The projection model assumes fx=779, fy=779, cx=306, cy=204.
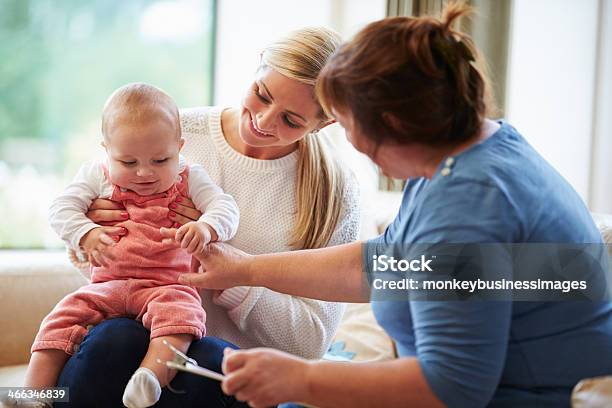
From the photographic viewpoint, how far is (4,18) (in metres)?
3.61

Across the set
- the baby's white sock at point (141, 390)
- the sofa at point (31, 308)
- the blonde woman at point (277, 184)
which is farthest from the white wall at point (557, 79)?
the baby's white sock at point (141, 390)

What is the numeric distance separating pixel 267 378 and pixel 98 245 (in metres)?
0.69

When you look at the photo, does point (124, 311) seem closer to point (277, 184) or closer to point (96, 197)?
point (96, 197)

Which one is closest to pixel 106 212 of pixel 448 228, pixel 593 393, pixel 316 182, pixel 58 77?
pixel 316 182

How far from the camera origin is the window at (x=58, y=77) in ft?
12.1

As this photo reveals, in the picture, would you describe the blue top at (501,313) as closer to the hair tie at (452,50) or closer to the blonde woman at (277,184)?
the hair tie at (452,50)

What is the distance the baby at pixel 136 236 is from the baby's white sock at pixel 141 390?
66 millimetres

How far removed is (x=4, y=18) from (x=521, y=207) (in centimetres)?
312

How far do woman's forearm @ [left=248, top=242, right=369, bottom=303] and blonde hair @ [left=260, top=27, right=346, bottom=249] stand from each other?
0.33 meters

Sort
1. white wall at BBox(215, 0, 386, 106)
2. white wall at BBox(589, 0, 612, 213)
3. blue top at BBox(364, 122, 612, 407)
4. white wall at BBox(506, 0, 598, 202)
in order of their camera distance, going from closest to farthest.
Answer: blue top at BBox(364, 122, 612, 407) → white wall at BBox(589, 0, 612, 213) → white wall at BBox(506, 0, 598, 202) → white wall at BBox(215, 0, 386, 106)

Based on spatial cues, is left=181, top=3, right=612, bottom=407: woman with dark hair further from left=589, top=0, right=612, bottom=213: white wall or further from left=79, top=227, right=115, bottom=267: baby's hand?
left=589, top=0, right=612, bottom=213: white wall

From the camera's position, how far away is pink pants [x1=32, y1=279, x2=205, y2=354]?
5.33 ft

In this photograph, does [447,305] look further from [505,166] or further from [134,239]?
[134,239]

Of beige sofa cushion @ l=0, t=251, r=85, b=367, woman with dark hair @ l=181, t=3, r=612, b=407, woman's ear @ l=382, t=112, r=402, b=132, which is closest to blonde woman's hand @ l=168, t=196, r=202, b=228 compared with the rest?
woman with dark hair @ l=181, t=3, r=612, b=407
